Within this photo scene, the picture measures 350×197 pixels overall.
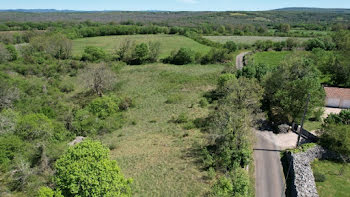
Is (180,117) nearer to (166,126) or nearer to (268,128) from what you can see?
(166,126)

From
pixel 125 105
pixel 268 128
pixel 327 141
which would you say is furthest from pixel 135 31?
pixel 327 141

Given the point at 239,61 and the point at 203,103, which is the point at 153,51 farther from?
the point at 203,103

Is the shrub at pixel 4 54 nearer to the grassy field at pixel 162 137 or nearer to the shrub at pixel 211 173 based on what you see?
the grassy field at pixel 162 137

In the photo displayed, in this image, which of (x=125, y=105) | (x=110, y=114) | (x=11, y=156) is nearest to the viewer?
(x=11, y=156)

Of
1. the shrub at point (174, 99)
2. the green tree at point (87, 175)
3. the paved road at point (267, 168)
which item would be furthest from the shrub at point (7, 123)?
the paved road at point (267, 168)

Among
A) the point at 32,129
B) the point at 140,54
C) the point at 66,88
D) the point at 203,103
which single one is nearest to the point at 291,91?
the point at 203,103
